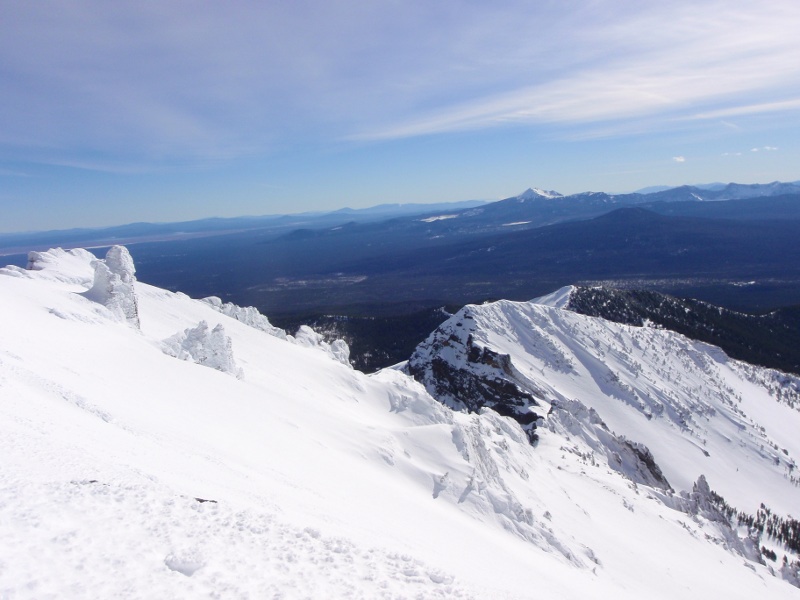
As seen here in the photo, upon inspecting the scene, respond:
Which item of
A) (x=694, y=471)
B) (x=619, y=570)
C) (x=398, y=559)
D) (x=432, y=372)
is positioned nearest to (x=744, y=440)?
(x=694, y=471)

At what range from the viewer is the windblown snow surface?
11516 mm

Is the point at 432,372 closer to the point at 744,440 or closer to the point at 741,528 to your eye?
the point at 741,528

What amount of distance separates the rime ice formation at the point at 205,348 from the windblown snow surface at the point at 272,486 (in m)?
0.19

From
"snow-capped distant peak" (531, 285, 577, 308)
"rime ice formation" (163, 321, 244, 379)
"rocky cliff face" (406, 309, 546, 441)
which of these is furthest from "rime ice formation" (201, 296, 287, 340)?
"snow-capped distant peak" (531, 285, 577, 308)

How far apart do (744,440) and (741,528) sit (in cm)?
3094

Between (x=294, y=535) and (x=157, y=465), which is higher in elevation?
(x=157, y=465)

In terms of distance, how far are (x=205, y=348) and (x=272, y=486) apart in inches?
896

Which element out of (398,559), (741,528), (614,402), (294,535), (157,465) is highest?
(157,465)

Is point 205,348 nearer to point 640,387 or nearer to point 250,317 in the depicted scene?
point 250,317

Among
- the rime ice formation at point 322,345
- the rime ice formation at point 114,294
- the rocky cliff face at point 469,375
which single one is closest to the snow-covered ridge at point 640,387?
the rocky cliff face at point 469,375

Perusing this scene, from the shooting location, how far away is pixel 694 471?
7831 centimetres

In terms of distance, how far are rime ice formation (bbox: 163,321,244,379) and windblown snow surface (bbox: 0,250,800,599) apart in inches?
7.3

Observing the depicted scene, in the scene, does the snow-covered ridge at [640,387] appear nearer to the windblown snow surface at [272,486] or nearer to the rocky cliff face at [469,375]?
the rocky cliff face at [469,375]

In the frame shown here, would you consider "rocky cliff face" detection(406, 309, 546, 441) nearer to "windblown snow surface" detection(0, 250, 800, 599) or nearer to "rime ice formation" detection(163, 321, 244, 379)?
"windblown snow surface" detection(0, 250, 800, 599)
